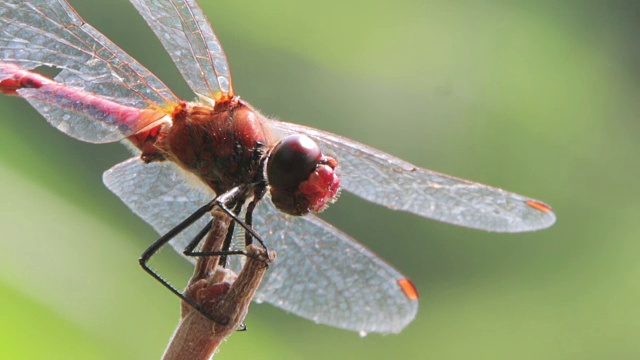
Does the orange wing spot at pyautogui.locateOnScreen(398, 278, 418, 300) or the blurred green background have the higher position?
the orange wing spot at pyautogui.locateOnScreen(398, 278, 418, 300)

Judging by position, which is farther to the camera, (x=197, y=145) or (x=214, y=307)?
(x=197, y=145)

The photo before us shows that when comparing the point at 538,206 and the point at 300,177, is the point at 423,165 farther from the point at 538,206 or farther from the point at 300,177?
the point at 300,177

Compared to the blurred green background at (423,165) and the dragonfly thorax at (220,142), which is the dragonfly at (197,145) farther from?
the blurred green background at (423,165)

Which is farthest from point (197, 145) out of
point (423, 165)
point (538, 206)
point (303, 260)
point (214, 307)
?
point (423, 165)

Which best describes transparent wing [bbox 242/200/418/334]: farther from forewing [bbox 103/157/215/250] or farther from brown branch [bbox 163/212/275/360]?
brown branch [bbox 163/212/275/360]

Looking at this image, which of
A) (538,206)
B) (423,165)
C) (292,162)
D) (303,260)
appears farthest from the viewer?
(423,165)

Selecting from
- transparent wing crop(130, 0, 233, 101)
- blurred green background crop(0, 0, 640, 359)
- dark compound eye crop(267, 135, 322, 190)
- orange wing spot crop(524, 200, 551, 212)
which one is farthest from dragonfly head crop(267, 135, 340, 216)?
blurred green background crop(0, 0, 640, 359)

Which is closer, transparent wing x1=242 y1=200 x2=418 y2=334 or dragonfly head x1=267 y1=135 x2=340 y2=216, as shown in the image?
dragonfly head x1=267 y1=135 x2=340 y2=216

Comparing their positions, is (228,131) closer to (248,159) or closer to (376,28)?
(248,159)
